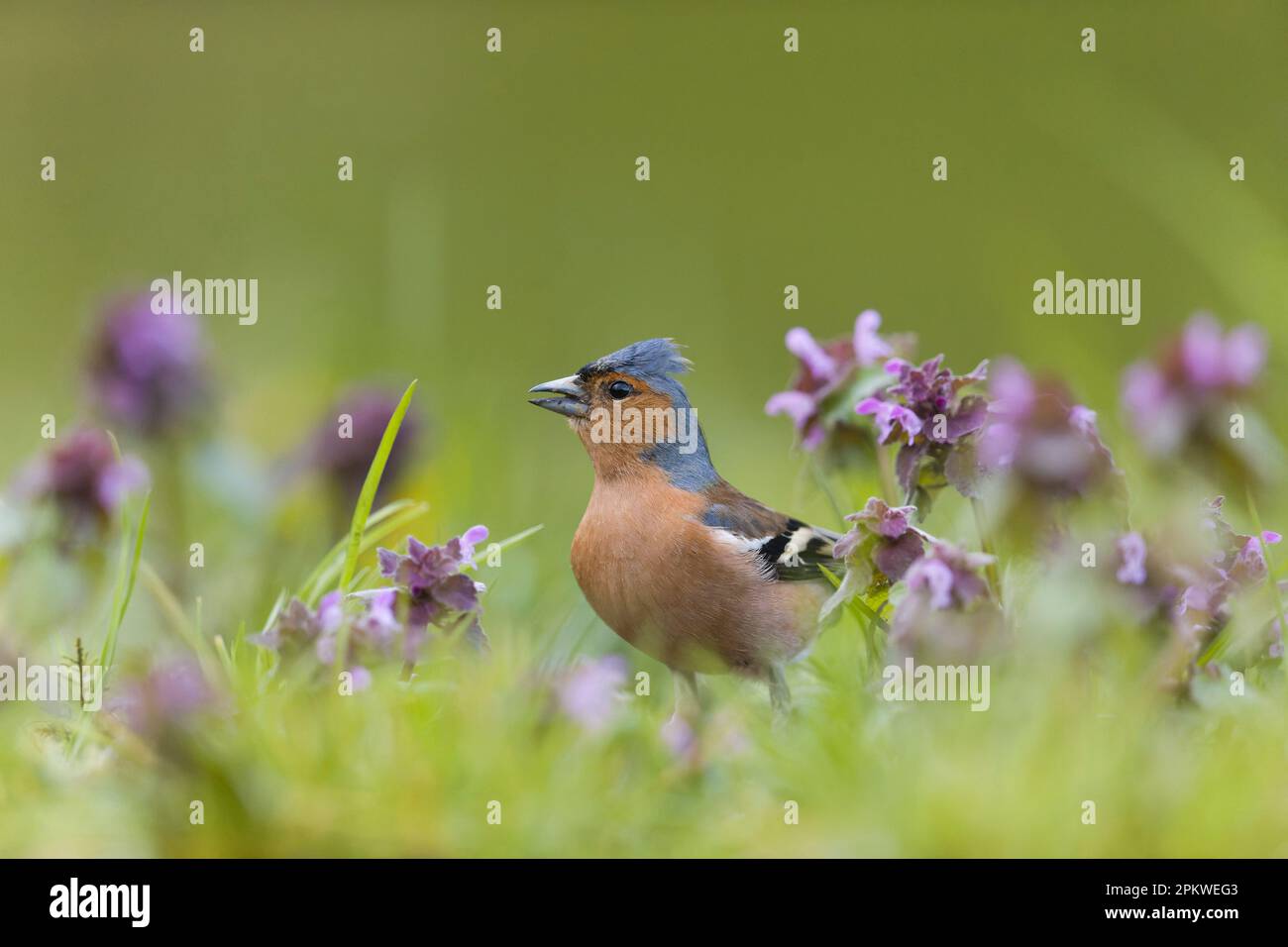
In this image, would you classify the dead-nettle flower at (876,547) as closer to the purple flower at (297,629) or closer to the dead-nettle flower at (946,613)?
the dead-nettle flower at (946,613)

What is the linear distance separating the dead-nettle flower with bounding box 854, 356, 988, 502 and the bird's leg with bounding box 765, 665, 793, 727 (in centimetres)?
46

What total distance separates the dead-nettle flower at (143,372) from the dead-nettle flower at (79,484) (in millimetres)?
1044

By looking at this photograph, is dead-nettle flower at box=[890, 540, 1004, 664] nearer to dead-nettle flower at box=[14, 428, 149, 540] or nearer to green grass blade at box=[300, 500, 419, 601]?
green grass blade at box=[300, 500, 419, 601]

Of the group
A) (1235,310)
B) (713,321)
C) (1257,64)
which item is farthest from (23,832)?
(1257,64)

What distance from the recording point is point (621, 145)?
32.7 feet

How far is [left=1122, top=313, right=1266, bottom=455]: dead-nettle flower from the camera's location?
2.88 metres

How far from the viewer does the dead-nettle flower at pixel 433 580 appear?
2.63 metres

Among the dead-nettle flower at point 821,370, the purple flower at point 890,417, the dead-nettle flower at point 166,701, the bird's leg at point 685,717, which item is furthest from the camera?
the dead-nettle flower at point 821,370

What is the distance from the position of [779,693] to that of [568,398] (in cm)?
95

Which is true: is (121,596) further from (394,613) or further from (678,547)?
(678,547)

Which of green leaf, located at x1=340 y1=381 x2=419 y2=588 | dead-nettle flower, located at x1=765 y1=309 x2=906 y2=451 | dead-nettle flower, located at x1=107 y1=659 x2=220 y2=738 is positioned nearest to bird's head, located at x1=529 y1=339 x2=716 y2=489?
dead-nettle flower, located at x1=765 y1=309 x2=906 y2=451

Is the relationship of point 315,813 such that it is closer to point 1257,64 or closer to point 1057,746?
point 1057,746

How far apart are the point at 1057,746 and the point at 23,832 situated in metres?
1.53

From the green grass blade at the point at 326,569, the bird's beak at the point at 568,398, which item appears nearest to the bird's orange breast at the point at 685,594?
the bird's beak at the point at 568,398
